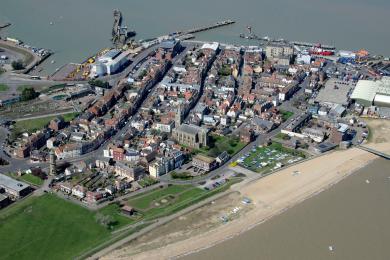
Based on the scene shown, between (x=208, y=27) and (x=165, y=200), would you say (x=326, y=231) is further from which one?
(x=208, y=27)

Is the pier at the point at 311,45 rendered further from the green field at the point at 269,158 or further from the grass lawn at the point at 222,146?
the grass lawn at the point at 222,146

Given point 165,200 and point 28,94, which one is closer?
point 165,200

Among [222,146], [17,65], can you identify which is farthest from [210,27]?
[222,146]

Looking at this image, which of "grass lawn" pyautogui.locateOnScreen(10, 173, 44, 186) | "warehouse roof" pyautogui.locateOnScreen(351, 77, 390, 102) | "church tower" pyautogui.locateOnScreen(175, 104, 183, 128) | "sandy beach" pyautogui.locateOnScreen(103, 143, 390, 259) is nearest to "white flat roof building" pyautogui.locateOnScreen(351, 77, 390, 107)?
"warehouse roof" pyautogui.locateOnScreen(351, 77, 390, 102)

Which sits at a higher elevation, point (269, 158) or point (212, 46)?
point (212, 46)

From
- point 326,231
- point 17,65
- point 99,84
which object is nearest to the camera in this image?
point 326,231

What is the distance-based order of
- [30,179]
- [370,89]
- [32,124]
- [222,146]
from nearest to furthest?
[30,179] → [222,146] → [32,124] → [370,89]

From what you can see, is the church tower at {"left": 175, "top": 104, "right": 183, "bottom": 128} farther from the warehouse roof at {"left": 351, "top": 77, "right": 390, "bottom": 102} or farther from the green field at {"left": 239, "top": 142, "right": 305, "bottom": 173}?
the warehouse roof at {"left": 351, "top": 77, "right": 390, "bottom": 102}

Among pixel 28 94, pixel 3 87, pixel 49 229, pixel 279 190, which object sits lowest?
pixel 49 229
